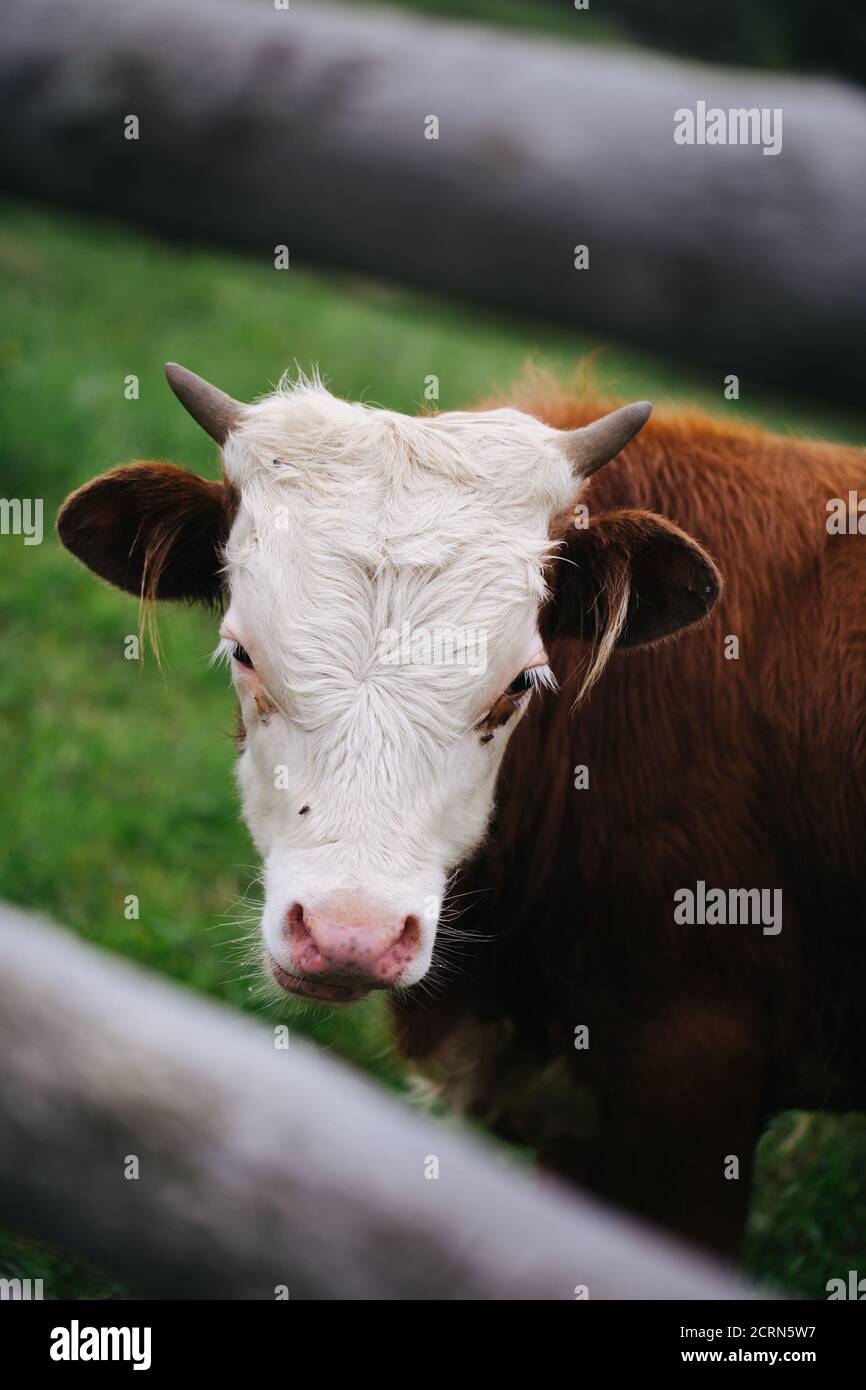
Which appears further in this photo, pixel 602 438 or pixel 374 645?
pixel 602 438

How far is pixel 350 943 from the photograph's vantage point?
7.79ft

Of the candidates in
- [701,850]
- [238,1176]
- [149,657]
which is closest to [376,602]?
[701,850]

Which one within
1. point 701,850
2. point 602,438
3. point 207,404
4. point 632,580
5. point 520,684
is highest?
point 207,404

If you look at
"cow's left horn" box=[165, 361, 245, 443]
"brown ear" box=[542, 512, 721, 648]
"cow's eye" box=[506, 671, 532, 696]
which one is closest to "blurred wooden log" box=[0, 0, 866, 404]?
"cow's left horn" box=[165, 361, 245, 443]

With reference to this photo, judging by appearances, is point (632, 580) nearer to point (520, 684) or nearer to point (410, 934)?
point (520, 684)

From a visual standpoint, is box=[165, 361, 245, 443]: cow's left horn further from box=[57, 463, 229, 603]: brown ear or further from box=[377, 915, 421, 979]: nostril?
box=[377, 915, 421, 979]: nostril

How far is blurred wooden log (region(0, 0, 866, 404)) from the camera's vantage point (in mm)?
2494

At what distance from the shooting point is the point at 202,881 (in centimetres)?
548

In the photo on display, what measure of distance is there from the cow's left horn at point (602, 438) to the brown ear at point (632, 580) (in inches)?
5.3

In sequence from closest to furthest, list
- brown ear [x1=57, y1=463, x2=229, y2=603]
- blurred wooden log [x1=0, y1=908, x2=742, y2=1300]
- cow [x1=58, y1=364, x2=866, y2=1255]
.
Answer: blurred wooden log [x1=0, y1=908, x2=742, y2=1300]
cow [x1=58, y1=364, x2=866, y2=1255]
brown ear [x1=57, y1=463, x2=229, y2=603]

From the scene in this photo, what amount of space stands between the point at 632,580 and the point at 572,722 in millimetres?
465

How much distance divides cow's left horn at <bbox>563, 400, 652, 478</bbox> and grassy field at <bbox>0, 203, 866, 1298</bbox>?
0.58ft

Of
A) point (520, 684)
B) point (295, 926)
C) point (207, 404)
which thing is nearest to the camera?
point (295, 926)

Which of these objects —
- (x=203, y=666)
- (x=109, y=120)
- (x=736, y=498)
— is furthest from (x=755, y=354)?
(x=203, y=666)
